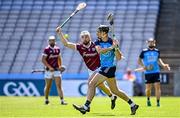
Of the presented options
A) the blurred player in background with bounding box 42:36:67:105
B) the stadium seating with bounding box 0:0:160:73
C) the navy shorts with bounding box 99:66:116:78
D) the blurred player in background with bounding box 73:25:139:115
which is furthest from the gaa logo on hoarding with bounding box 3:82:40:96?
the navy shorts with bounding box 99:66:116:78

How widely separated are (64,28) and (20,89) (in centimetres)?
826

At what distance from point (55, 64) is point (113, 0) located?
1967 cm

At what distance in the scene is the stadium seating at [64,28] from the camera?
3794 centimetres

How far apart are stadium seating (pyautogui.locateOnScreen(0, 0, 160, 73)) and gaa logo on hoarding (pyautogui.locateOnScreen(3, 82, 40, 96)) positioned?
3.86m

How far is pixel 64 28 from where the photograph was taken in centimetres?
4084

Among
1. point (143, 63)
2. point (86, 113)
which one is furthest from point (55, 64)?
point (86, 113)

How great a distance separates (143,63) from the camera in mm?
22234

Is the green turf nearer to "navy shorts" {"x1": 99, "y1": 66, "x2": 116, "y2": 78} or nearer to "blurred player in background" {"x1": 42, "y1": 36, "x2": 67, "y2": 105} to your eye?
"navy shorts" {"x1": 99, "y1": 66, "x2": 116, "y2": 78}

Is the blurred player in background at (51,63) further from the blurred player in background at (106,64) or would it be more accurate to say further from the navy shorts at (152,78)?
the blurred player in background at (106,64)

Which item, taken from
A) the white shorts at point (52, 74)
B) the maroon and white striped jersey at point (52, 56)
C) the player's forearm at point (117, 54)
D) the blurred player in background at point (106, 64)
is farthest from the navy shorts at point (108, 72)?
the maroon and white striped jersey at point (52, 56)

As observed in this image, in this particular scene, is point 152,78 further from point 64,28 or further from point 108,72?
point 64,28

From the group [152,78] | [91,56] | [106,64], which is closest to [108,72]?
[106,64]

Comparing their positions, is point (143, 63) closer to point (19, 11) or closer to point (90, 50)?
point (90, 50)

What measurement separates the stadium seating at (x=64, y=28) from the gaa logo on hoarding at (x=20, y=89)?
152 inches
